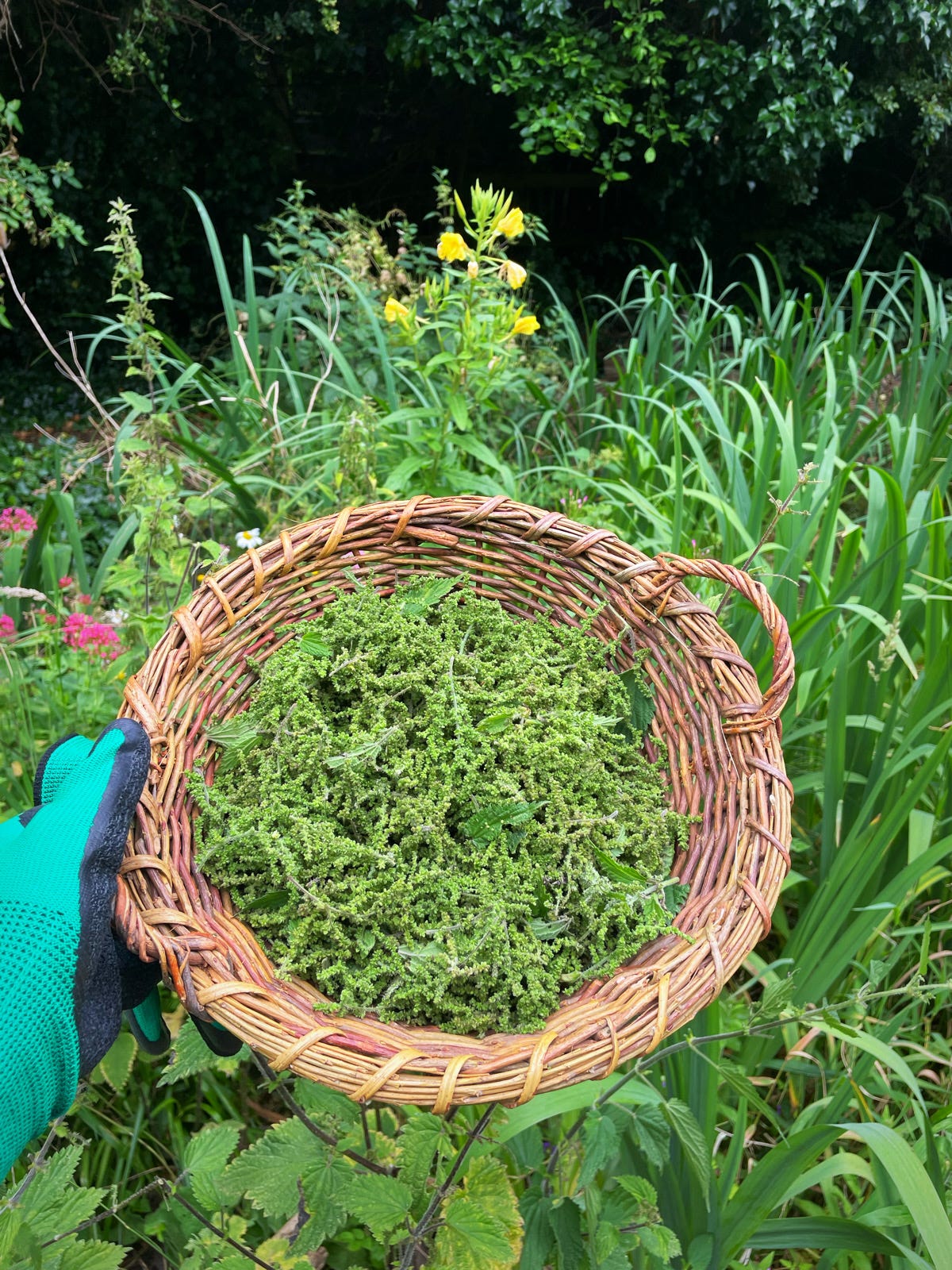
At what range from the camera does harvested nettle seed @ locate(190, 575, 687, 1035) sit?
769 mm

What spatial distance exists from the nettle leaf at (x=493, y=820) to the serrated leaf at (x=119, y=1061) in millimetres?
569

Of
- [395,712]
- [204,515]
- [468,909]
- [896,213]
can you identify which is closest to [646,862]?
[468,909]

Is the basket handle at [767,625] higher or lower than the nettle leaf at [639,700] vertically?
higher

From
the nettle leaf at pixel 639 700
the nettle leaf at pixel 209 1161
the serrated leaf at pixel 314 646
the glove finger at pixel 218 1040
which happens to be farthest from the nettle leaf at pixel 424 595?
the nettle leaf at pixel 209 1161

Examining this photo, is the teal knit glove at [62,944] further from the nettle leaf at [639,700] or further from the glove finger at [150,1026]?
the nettle leaf at [639,700]

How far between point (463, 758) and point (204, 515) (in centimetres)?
169

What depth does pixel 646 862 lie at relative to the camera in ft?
2.91

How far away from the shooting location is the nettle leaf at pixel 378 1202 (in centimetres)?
72

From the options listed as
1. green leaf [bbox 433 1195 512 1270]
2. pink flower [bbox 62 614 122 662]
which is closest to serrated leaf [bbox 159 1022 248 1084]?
green leaf [bbox 433 1195 512 1270]

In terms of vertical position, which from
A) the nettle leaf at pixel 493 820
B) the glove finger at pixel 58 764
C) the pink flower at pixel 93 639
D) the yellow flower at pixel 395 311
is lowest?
the pink flower at pixel 93 639

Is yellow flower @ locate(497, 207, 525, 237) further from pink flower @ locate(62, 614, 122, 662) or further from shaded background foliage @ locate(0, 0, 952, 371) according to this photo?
shaded background foliage @ locate(0, 0, 952, 371)

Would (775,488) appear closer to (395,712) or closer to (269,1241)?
(395,712)

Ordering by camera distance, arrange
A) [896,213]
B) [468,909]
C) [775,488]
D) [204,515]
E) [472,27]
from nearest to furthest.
Answer: [468,909]
[775,488]
[204,515]
[472,27]
[896,213]

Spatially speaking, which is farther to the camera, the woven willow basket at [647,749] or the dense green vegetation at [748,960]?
the dense green vegetation at [748,960]
